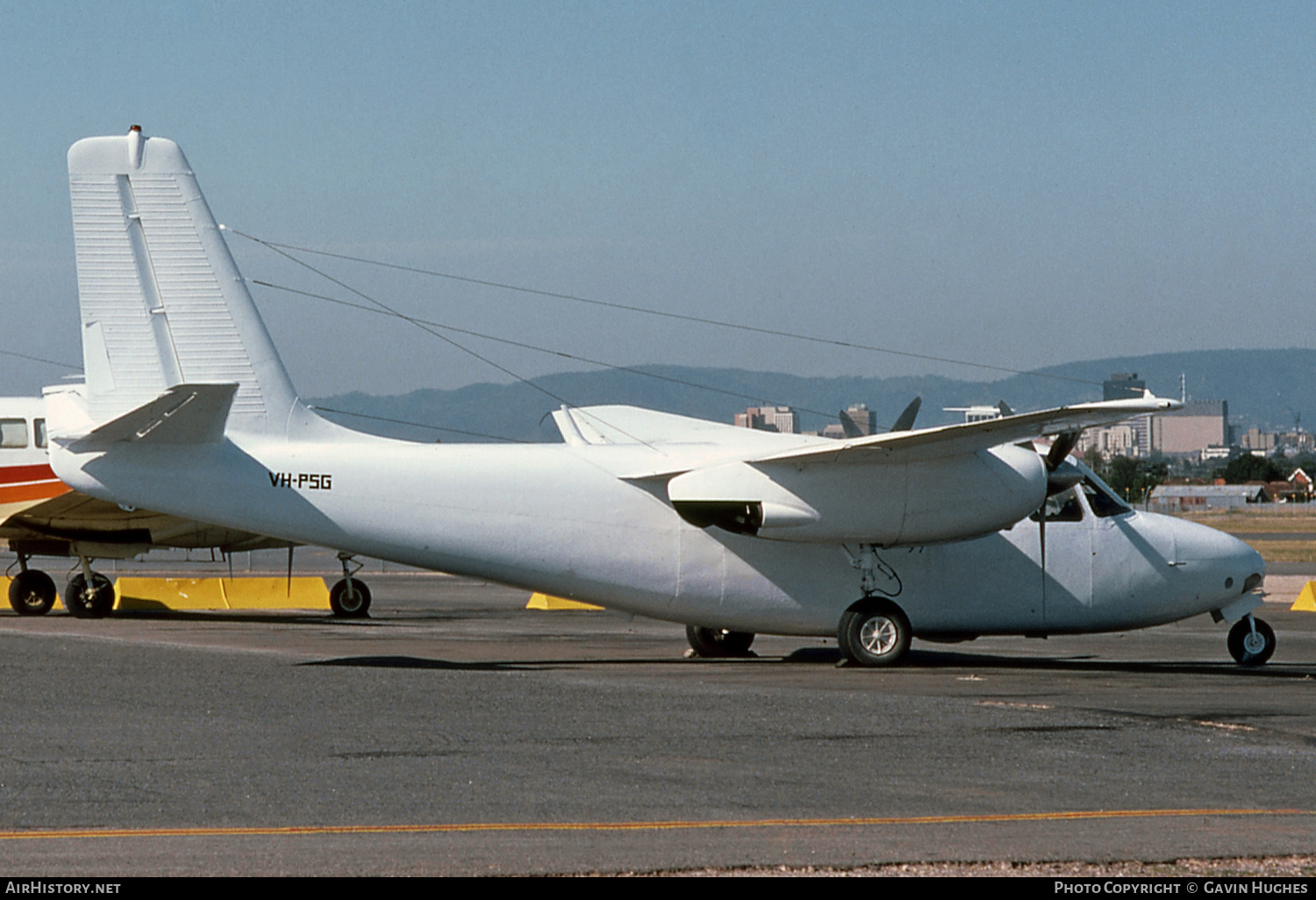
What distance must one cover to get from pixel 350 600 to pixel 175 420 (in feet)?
45.6

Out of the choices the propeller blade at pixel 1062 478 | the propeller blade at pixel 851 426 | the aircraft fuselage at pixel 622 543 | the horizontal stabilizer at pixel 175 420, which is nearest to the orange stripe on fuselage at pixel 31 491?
the aircraft fuselage at pixel 622 543

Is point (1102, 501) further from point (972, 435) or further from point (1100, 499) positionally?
point (972, 435)

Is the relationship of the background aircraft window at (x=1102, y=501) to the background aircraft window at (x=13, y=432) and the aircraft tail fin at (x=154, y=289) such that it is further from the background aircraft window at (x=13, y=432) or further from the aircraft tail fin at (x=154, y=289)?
the background aircraft window at (x=13, y=432)

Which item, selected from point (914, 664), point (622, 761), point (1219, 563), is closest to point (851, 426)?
point (914, 664)

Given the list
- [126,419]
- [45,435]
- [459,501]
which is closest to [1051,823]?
[459,501]

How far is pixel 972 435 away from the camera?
17.5 m

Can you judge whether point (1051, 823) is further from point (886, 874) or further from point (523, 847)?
point (523, 847)

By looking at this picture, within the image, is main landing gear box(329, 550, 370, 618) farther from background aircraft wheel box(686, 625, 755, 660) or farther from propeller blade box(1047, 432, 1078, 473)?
propeller blade box(1047, 432, 1078, 473)

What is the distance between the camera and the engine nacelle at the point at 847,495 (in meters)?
18.4

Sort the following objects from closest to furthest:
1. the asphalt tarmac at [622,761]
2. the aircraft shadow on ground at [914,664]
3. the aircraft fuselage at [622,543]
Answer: the asphalt tarmac at [622,761] < the aircraft fuselage at [622,543] < the aircraft shadow on ground at [914,664]

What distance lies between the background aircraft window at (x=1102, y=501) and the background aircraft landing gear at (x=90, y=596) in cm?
1892

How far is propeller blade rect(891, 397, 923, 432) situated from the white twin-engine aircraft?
0.04m

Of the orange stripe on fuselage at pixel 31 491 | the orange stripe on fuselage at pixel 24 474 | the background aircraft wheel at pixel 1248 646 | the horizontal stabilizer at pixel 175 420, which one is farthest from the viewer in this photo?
the orange stripe on fuselage at pixel 24 474
